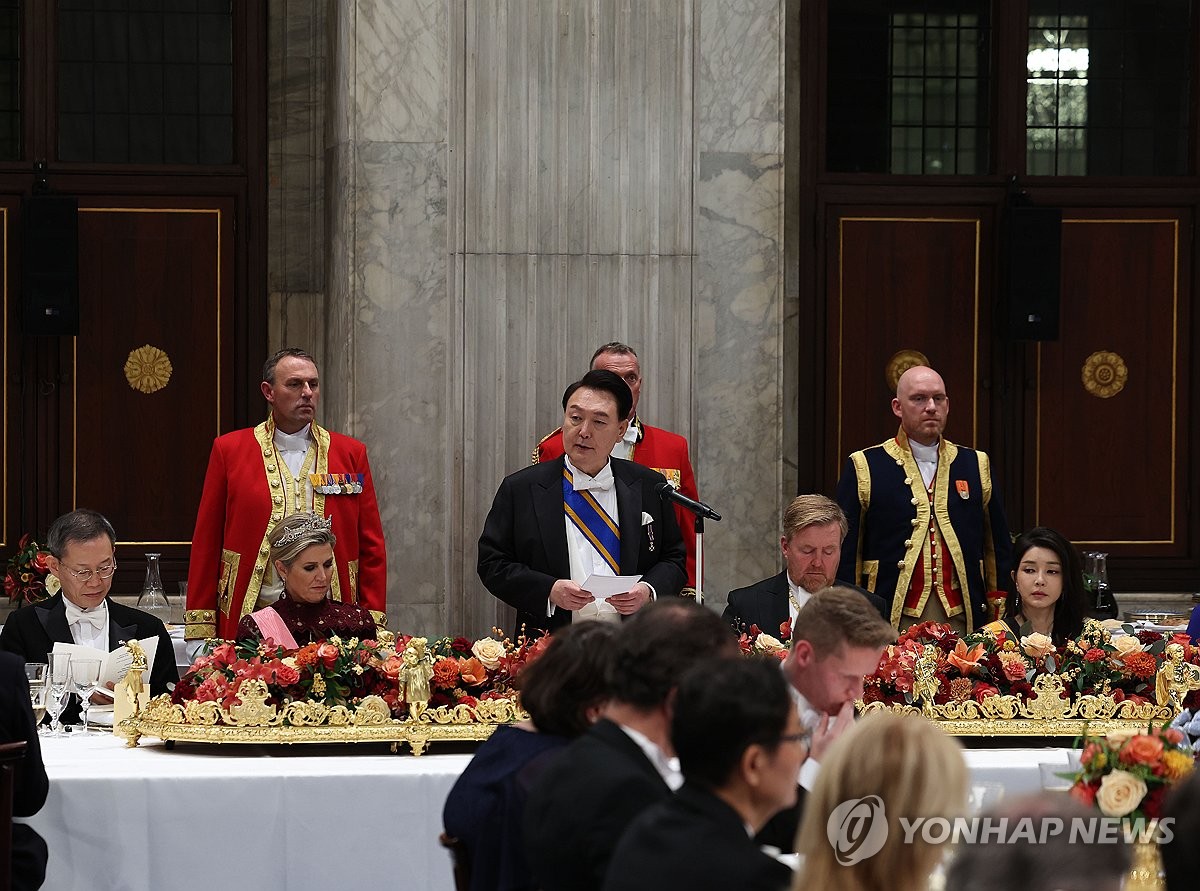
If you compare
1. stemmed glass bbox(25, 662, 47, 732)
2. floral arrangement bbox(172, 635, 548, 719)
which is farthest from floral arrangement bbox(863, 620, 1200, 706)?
stemmed glass bbox(25, 662, 47, 732)

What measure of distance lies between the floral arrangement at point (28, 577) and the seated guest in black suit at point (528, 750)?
4650 mm

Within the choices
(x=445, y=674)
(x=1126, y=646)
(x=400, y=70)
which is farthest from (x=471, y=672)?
(x=400, y=70)

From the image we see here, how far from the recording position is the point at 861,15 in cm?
953

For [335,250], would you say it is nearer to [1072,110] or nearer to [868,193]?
[868,193]

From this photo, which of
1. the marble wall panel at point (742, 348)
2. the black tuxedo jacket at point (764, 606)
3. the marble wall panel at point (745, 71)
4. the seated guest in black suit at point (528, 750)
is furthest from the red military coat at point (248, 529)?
the seated guest in black suit at point (528, 750)

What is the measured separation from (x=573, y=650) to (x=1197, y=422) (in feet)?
23.2

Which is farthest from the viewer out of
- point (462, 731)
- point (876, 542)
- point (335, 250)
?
point (335, 250)

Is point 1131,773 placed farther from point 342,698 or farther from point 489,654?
point 342,698

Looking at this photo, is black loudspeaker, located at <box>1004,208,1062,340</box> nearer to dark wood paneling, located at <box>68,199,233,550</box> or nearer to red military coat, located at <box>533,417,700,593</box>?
red military coat, located at <box>533,417,700,593</box>

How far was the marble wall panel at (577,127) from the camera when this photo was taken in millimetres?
8008

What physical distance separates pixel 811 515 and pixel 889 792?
3059mm

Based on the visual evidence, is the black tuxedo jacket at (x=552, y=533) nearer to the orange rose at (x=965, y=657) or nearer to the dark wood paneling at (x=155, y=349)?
the orange rose at (x=965, y=657)

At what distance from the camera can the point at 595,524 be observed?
597cm

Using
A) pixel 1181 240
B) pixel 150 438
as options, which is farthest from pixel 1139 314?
pixel 150 438
